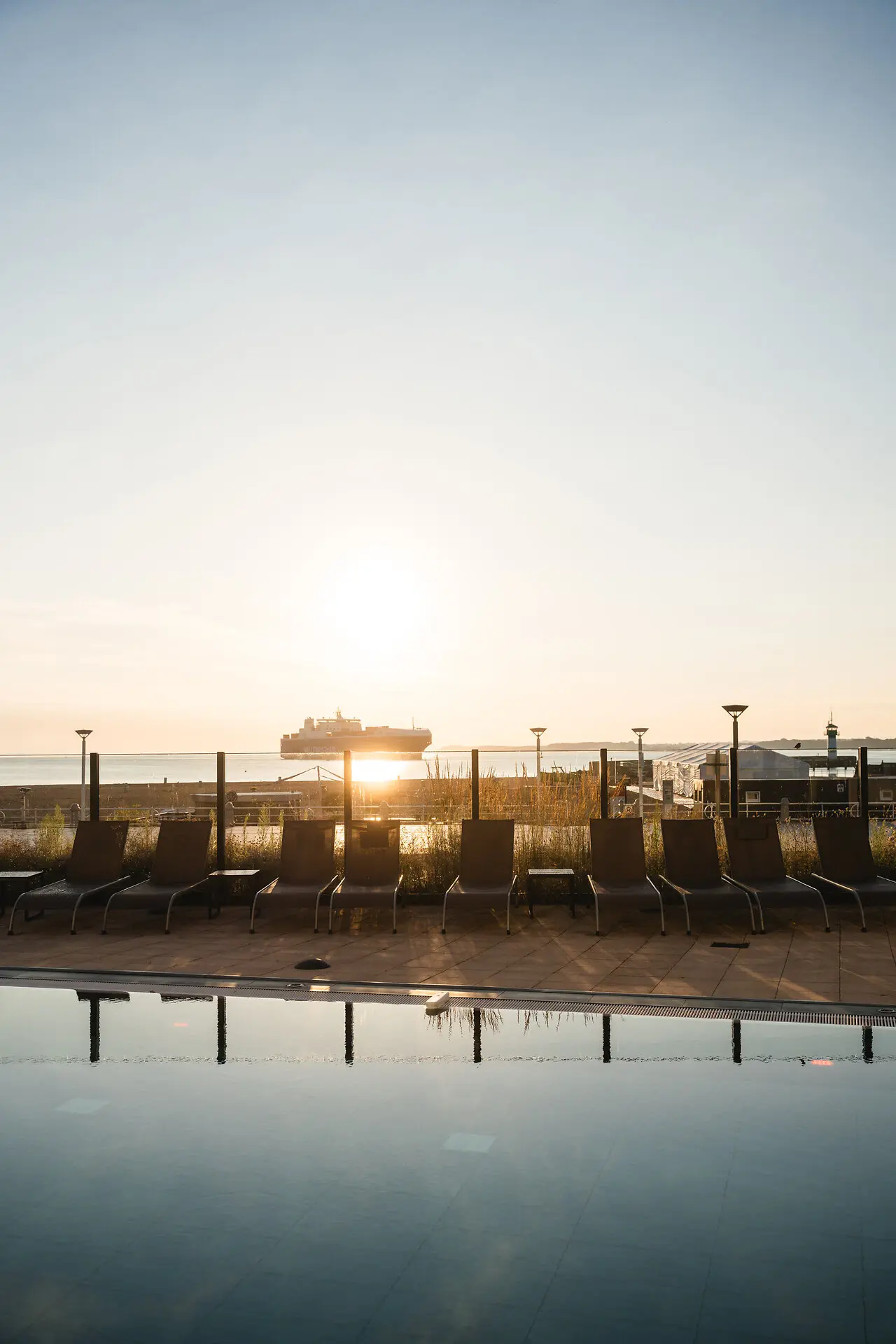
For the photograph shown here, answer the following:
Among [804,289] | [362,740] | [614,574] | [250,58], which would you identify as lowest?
[362,740]

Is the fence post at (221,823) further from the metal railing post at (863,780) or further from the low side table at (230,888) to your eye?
the metal railing post at (863,780)

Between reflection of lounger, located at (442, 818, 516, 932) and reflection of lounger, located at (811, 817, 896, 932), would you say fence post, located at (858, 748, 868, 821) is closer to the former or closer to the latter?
reflection of lounger, located at (811, 817, 896, 932)

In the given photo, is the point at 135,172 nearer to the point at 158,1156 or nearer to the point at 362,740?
the point at 158,1156

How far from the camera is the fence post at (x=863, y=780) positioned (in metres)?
8.16

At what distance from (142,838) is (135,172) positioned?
5822 mm

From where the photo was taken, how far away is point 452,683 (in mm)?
31953

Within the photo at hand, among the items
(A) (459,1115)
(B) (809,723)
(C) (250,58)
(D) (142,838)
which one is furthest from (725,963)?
(B) (809,723)

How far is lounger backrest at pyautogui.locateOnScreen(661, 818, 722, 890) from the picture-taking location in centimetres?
738

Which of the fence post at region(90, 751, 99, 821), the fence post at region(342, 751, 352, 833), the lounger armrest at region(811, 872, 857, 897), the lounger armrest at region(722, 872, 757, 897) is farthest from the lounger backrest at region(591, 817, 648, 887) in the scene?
the fence post at region(90, 751, 99, 821)

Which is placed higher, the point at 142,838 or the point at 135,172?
the point at 135,172

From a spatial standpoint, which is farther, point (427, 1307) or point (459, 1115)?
point (459, 1115)

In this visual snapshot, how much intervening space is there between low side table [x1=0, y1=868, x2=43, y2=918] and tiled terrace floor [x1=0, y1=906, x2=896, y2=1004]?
1.45 ft

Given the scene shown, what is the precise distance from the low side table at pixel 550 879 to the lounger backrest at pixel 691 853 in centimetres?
77

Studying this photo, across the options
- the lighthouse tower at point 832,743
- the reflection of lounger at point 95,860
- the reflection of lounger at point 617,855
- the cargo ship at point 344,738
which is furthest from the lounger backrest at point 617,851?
the cargo ship at point 344,738
